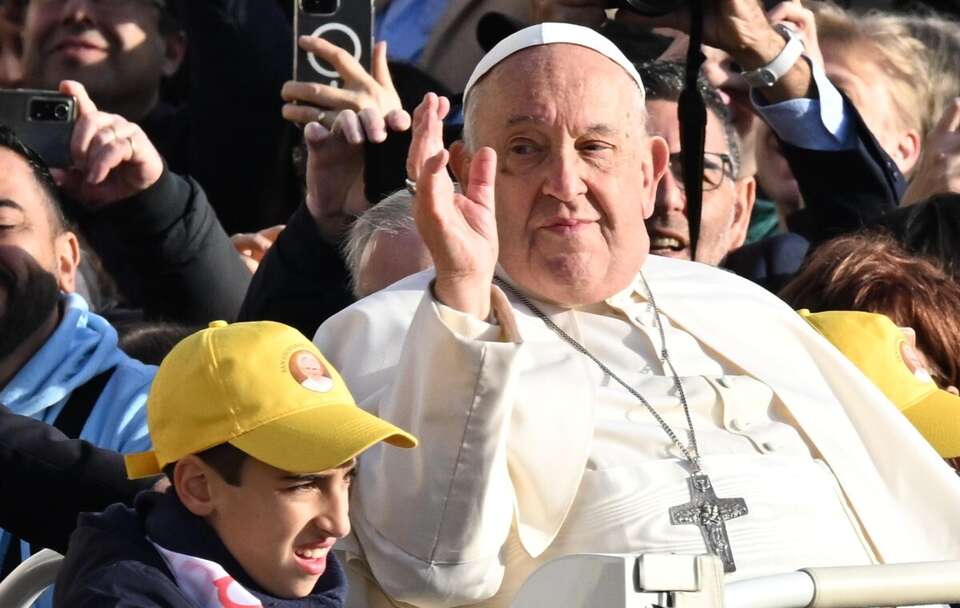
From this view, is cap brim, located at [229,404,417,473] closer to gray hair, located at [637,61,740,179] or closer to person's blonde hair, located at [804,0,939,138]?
gray hair, located at [637,61,740,179]

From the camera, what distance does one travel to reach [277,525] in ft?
10.3

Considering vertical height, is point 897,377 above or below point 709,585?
below

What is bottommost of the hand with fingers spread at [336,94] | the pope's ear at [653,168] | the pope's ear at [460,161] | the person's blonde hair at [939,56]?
the person's blonde hair at [939,56]

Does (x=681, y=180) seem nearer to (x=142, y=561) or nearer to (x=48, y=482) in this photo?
(x=48, y=482)

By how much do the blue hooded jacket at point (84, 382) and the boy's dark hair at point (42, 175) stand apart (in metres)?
0.33

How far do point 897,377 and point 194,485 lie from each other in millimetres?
1756

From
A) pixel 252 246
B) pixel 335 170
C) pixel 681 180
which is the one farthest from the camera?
pixel 252 246

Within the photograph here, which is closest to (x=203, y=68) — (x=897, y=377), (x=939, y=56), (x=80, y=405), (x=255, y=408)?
(x=80, y=405)

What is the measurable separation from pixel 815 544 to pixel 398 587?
809mm

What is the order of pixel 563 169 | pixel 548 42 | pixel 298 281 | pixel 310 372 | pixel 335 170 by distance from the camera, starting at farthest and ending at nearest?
pixel 335 170, pixel 298 281, pixel 548 42, pixel 563 169, pixel 310 372

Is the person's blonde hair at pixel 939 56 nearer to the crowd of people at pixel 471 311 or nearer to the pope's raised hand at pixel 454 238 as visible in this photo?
the crowd of people at pixel 471 311

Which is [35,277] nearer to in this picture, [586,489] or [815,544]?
[586,489]

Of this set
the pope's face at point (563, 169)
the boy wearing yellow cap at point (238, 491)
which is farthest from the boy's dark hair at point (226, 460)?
the pope's face at point (563, 169)

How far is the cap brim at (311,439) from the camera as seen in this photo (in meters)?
3.12
